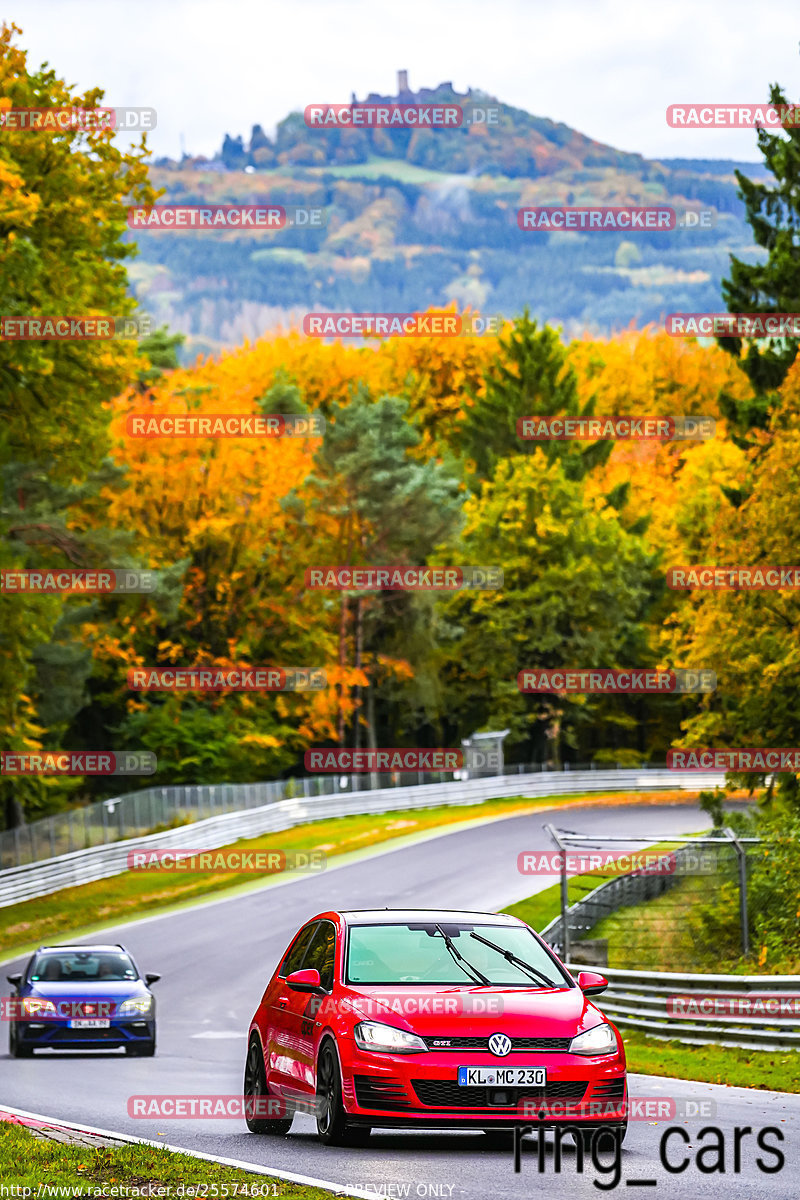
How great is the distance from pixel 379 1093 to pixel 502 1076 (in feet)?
2.34

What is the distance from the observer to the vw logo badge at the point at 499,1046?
1007 centimetres

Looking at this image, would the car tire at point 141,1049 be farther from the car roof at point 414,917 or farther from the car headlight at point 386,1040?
the car headlight at point 386,1040

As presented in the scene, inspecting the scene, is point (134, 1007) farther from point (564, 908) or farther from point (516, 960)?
→ point (516, 960)

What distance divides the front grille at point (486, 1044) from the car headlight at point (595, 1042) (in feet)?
0.22

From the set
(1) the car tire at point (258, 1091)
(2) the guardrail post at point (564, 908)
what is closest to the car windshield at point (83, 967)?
(2) the guardrail post at point (564, 908)

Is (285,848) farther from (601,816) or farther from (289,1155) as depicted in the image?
(289,1155)

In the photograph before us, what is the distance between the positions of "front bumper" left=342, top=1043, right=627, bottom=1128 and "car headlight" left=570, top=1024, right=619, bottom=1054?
2.7 inches

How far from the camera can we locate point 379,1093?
32.9 ft

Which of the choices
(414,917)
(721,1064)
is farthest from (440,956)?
(721,1064)

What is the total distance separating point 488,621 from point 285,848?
24.3m

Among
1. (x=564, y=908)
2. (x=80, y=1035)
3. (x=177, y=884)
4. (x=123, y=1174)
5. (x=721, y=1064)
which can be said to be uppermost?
(x=123, y=1174)

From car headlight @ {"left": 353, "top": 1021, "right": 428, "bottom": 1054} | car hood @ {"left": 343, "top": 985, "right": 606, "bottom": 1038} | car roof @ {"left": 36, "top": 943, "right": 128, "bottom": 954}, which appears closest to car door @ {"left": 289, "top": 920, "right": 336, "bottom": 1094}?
car hood @ {"left": 343, "top": 985, "right": 606, "bottom": 1038}

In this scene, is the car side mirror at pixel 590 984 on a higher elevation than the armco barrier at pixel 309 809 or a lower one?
higher

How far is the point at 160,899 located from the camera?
139ft
